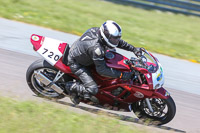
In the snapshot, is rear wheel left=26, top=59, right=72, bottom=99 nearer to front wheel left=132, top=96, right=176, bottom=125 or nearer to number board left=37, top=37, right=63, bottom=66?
number board left=37, top=37, right=63, bottom=66

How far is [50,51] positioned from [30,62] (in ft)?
7.16

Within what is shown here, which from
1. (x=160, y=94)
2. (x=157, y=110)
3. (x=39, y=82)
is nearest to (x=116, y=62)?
→ (x=160, y=94)

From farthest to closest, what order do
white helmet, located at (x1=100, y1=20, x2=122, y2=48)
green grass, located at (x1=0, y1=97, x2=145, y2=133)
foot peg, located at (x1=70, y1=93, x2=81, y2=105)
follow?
foot peg, located at (x1=70, y1=93, x2=81, y2=105) < white helmet, located at (x1=100, y1=20, x2=122, y2=48) < green grass, located at (x1=0, y1=97, x2=145, y2=133)

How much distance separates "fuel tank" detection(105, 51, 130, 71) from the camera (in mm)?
5254

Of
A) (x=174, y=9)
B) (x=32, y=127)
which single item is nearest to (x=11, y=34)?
(x=32, y=127)

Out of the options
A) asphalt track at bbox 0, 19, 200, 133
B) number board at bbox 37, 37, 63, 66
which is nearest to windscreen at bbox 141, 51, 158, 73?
asphalt track at bbox 0, 19, 200, 133

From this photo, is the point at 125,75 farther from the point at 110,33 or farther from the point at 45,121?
the point at 45,121

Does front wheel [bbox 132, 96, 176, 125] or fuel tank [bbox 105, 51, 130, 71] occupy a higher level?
fuel tank [bbox 105, 51, 130, 71]

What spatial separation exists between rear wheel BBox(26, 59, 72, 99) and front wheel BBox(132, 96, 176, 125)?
1.42 meters

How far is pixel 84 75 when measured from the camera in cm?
534

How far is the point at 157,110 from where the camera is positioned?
548cm

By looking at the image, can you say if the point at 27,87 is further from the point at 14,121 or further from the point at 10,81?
the point at 14,121

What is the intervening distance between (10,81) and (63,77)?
132 cm

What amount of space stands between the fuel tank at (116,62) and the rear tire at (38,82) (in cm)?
100
